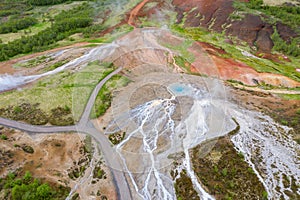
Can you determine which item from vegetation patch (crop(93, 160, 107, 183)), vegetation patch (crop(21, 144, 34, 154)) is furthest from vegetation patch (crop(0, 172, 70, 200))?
vegetation patch (crop(21, 144, 34, 154))

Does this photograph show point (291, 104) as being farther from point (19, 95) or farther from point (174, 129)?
point (19, 95)

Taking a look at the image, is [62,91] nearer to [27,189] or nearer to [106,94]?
[106,94]

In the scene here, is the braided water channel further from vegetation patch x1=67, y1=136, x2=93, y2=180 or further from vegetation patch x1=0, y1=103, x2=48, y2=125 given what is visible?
vegetation patch x1=0, y1=103, x2=48, y2=125

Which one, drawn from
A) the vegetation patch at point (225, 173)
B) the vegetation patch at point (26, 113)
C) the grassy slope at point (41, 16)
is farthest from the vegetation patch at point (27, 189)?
the grassy slope at point (41, 16)

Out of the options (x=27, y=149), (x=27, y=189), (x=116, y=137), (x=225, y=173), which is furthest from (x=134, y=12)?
(x=27, y=189)

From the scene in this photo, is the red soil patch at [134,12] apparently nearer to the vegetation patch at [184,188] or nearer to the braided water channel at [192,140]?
the braided water channel at [192,140]

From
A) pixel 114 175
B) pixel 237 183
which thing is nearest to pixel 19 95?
pixel 114 175
